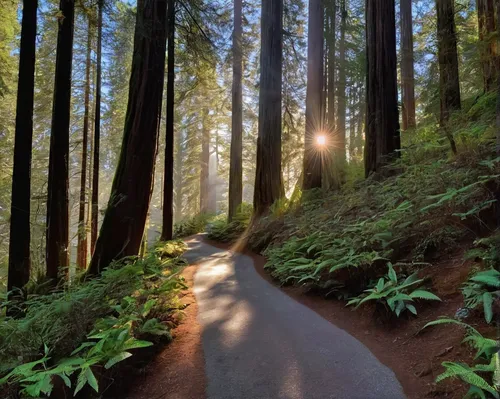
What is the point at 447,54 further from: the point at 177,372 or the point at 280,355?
the point at 177,372

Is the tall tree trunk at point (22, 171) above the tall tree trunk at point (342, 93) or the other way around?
the other way around

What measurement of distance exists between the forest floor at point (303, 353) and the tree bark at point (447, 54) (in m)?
5.15

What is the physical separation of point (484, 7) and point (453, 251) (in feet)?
22.3

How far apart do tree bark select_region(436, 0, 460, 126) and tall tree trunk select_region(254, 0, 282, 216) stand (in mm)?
4933

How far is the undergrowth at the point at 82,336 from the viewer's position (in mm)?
2553

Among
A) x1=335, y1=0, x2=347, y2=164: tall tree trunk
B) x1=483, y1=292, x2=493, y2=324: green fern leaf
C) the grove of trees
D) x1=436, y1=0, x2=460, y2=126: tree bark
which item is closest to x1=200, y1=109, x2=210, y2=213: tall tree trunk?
the grove of trees

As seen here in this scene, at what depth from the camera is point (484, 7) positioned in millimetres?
6977

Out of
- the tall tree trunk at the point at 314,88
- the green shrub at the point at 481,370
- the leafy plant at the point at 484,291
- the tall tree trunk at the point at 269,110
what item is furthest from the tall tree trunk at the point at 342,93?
the green shrub at the point at 481,370

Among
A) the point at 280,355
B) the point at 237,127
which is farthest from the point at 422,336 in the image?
the point at 237,127

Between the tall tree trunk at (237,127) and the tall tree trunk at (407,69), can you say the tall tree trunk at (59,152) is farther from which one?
the tall tree trunk at (407,69)

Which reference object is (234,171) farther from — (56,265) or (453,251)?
(453,251)

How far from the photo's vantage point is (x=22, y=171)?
237 inches

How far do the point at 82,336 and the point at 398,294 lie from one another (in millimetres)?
3372

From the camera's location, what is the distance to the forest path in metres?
2.37
